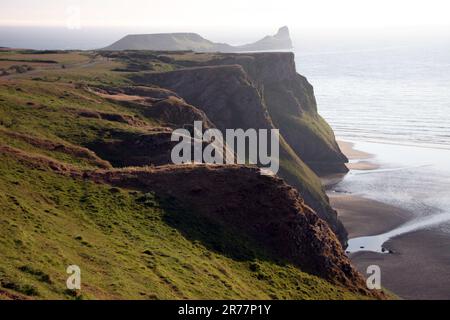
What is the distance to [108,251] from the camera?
1457 inches

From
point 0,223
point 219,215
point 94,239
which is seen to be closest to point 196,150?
point 219,215

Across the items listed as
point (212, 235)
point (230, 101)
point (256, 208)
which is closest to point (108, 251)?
point (212, 235)

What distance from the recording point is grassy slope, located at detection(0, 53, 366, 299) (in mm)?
30953

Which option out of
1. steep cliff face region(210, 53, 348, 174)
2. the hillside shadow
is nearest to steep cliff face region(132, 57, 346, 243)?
steep cliff face region(210, 53, 348, 174)

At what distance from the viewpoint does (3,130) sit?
5678cm

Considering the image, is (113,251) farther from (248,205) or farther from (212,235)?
(248,205)

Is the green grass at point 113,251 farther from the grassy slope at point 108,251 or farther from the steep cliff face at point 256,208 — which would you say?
the steep cliff face at point 256,208

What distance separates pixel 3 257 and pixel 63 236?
691 centimetres

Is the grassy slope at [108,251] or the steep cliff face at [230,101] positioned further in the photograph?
the steep cliff face at [230,101]

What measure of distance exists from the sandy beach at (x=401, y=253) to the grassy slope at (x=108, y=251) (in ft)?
98.2

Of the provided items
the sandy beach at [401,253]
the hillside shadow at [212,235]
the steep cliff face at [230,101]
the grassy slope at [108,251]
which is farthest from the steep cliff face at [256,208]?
the steep cliff face at [230,101]

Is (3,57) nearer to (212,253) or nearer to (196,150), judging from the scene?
(196,150)

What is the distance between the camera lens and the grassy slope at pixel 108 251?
30953mm

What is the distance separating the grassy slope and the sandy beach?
2993cm
